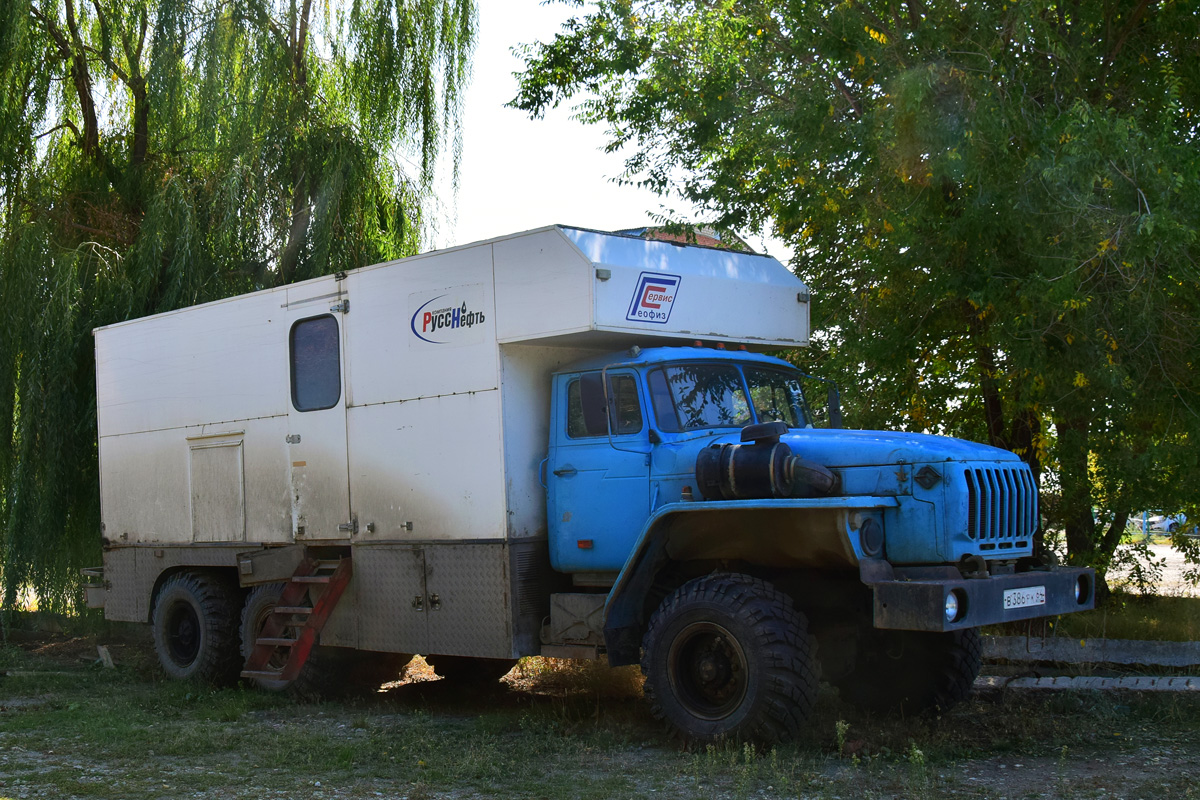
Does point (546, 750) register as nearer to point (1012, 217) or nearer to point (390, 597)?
point (390, 597)

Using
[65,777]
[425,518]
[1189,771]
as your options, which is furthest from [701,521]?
[65,777]

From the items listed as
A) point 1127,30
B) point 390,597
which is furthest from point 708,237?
point 390,597

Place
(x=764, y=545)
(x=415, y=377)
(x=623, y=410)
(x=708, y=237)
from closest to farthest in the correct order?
1. (x=764, y=545)
2. (x=623, y=410)
3. (x=415, y=377)
4. (x=708, y=237)

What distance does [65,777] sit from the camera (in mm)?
7000

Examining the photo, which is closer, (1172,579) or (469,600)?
(469,600)

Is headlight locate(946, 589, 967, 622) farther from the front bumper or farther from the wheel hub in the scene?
the wheel hub

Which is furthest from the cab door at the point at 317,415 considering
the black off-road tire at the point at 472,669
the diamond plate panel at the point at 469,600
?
the black off-road tire at the point at 472,669

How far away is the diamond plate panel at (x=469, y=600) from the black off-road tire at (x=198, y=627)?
2.79 meters

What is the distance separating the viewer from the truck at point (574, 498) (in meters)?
7.31

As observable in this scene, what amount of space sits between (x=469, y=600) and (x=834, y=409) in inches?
129

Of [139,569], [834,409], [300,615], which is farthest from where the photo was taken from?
[139,569]

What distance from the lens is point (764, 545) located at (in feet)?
25.2

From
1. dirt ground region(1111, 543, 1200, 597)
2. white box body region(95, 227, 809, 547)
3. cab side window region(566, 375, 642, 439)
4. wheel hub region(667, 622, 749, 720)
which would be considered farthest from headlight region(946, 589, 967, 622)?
dirt ground region(1111, 543, 1200, 597)

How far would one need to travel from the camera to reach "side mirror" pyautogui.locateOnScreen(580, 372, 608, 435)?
830 centimetres
